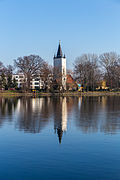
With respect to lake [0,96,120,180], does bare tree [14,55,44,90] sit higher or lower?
higher

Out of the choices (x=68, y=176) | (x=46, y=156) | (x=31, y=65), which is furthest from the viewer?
(x=31, y=65)

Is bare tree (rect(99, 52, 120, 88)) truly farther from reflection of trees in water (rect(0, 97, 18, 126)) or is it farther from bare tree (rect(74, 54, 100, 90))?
reflection of trees in water (rect(0, 97, 18, 126))

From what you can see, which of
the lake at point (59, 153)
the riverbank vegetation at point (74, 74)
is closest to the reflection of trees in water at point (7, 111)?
the lake at point (59, 153)

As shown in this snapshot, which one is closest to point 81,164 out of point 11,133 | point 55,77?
point 11,133

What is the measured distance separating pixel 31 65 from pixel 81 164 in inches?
3022

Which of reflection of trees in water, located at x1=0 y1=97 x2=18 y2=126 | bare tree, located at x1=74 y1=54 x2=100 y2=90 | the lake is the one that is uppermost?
bare tree, located at x1=74 y1=54 x2=100 y2=90

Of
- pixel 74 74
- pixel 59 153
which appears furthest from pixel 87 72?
pixel 59 153

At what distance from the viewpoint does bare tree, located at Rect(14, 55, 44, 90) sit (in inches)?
3265

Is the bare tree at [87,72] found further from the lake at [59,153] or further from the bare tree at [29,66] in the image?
the lake at [59,153]

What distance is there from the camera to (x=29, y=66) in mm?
84188

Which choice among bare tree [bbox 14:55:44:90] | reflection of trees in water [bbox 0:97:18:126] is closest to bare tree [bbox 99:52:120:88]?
bare tree [bbox 14:55:44:90]

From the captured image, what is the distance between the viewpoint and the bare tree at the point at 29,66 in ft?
272

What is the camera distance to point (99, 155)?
10719 mm

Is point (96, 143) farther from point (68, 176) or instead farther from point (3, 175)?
point (3, 175)
